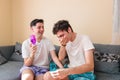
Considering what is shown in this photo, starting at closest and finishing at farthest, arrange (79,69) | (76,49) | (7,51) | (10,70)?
(79,69) → (76,49) → (10,70) → (7,51)

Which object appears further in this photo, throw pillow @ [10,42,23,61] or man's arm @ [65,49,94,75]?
throw pillow @ [10,42,23,61]

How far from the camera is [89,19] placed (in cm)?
285

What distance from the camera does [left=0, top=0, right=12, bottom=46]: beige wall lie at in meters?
3.36

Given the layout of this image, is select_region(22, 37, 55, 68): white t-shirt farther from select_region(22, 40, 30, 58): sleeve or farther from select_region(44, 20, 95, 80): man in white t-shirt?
select_region(44, 20, 95, 80): man in white t-shirt

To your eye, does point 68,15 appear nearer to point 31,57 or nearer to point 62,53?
point 62,53

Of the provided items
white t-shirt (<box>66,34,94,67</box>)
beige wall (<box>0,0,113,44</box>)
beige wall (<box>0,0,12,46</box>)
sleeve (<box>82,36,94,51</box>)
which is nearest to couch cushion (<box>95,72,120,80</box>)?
white t-shirt (<box>66,34,94,67</box>)

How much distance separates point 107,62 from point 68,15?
993mm

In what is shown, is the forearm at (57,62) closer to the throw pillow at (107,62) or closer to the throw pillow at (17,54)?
the throw pillow at (107,62)

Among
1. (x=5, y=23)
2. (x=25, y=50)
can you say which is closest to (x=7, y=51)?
(x=5, y=23)

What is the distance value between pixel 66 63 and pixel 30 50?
472 millimetres

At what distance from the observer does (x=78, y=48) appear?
2.15 m

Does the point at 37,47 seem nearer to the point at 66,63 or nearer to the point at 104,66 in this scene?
the point at 66,63

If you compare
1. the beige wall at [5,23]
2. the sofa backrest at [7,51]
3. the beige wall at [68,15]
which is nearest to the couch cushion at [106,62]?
the beige wall at [68,15]

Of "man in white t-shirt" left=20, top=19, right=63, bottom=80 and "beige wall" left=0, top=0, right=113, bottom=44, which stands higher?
"beige wall" left=0, top=0, right=113, bottom=44
